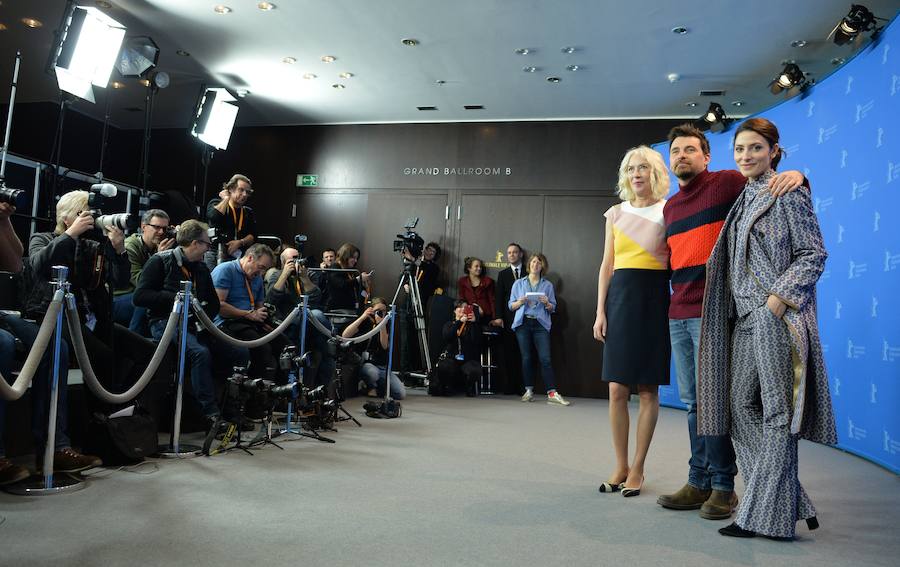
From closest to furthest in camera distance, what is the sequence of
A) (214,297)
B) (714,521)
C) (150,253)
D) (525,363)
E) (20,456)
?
(714,521) < (20,456) < (214,297) < (150,253) < (525,363)

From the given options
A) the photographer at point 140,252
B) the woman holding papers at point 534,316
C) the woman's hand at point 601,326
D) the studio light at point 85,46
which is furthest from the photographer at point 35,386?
the woman holding papers at point 534,316

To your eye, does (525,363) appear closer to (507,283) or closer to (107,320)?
(507,283)

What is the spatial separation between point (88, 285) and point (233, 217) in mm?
2517

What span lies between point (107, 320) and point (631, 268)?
2.54 metres

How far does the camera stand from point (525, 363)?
23.3ft

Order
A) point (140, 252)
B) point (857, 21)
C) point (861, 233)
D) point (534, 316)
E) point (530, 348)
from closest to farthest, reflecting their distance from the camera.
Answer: point (861, 233) → point (857, 21) → point (140, 252) → point (534, 316) → point (530, 348)

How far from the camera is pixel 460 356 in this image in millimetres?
6938

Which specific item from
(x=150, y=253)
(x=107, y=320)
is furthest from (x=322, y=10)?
(x=107, y=320)

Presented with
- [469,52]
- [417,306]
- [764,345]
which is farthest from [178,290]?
[417,306]

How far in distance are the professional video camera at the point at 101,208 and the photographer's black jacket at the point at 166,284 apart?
33 centimetres

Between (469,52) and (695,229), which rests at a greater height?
(469,52)

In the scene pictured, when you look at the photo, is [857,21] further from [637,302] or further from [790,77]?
[637,302]

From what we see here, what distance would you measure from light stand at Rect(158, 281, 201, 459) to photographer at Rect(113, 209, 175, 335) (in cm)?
86

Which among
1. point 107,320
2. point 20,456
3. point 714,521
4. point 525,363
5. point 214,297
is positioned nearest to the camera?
point 714,521
